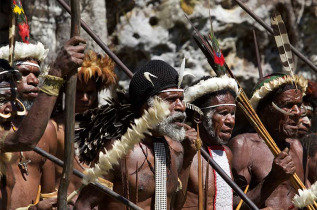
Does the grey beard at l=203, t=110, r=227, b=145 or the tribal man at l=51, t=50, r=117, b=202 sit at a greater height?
the tribal man at l=51, t=50, r=117, b=202

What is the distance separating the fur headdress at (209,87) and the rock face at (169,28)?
2.34 meters

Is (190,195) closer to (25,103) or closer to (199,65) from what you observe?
(25,103)

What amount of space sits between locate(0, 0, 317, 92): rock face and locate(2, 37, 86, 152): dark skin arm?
4.13 m

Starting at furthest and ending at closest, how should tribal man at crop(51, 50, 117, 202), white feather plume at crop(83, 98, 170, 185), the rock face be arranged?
the rock face < tribal man at crop(51, 50, 117, 202) < white feather plume at crop(83, 98, 170, 185)

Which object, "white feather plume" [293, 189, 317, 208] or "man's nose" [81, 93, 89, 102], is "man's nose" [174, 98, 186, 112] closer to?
"white feather plume" [293, 189, 317, 208]

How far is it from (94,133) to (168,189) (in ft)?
2.07

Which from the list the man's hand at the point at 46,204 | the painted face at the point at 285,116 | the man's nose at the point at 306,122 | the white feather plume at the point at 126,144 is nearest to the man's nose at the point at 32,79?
the man's hand at the point at 46,204

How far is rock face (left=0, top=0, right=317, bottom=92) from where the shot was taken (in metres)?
9.31

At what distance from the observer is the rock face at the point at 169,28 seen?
9.31 m

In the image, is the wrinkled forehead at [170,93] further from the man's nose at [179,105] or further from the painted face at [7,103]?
the painted face at [7,103]

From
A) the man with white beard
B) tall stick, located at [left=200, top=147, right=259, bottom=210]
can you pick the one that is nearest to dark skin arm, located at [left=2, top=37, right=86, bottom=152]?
tall stick, located at [left=200, top=147, right=259, bottom=210]

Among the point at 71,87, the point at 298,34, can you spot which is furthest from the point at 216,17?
the point at 71,87

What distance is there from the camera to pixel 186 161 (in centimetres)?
677

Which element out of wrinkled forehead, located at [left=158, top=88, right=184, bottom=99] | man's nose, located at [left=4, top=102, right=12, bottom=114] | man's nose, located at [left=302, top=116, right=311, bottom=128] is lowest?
man's nose, located at [left=302, top=116, right=311, bottom=128]
